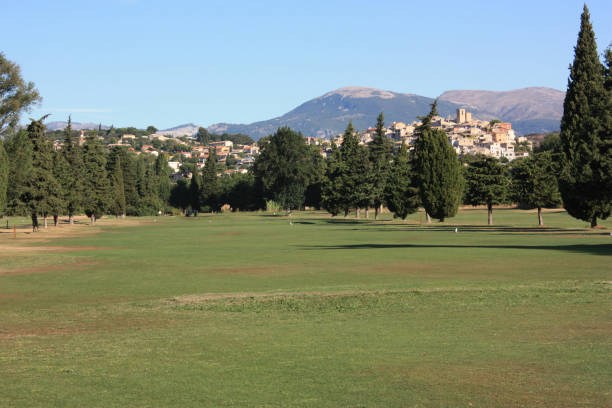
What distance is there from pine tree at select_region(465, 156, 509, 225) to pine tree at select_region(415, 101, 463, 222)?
2.90 m

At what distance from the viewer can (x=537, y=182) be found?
73.9 m

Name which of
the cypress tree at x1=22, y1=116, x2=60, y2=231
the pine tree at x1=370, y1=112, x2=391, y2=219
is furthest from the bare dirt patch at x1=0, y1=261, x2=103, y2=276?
the pine tree at x1=370, y1=112, x2=391, y2=219

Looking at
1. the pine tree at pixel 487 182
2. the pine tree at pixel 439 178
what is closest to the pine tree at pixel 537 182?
the pine tree at pixel 487 182

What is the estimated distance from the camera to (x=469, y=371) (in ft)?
34.8

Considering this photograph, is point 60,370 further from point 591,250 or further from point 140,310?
point 591,250

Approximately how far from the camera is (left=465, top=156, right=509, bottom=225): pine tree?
78.8m

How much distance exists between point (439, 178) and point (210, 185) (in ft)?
277

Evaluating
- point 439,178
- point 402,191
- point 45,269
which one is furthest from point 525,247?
point 402,191

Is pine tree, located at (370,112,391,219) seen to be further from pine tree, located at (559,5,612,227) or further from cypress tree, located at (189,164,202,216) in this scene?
cypress tree, located at (189,164,202,216)

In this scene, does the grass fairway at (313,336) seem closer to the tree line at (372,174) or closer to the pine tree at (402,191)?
the tree line at (372,174)

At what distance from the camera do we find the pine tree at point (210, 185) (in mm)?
151750

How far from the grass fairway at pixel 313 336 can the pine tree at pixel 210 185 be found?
400 feet

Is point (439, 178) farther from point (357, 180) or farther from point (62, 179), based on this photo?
point (62, 179)

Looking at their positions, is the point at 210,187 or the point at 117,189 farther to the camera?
the point at 210,187
